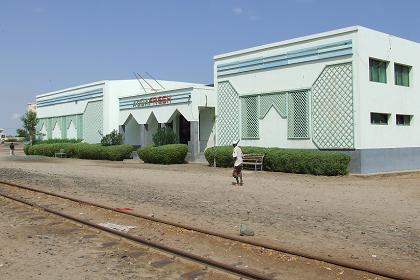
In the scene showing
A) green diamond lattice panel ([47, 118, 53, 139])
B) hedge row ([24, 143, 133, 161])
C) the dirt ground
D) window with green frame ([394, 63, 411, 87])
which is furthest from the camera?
green diamond lattice panel ([47, 118, 53, 139])

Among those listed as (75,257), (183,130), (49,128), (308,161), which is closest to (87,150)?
(183,130)

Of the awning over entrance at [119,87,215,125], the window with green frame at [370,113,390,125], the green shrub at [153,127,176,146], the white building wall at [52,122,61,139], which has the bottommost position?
the green shrub at [153,127,176,146]

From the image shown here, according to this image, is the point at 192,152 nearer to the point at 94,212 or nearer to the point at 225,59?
the point at 225,59

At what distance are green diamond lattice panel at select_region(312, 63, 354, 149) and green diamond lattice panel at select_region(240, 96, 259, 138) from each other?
13.0 feet

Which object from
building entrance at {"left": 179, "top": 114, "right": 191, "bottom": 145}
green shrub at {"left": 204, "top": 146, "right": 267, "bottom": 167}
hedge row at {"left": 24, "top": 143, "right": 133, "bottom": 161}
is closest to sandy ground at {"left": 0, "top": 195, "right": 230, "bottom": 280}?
green shrub at {"left": 204, "top": 146, "right": 267, "bottom": 167}

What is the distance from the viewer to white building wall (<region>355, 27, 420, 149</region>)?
22.0 m

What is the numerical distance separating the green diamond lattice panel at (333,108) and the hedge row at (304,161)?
1137 millimetres

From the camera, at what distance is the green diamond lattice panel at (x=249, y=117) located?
2684 cm

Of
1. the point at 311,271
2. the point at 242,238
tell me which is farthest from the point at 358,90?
the point at 311,271

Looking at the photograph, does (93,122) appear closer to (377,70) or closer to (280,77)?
(280,77)

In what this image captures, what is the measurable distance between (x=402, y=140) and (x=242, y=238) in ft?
61.0

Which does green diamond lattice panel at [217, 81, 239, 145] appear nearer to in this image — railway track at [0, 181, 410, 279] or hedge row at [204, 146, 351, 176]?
hedge row at [204, 146, 351, 176]

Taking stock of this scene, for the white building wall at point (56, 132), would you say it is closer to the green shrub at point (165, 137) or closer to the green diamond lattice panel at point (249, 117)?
the green shrub at point (165, 137)

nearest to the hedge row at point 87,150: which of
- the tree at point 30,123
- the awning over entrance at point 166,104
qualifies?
the awning over entrance at point 166,104
